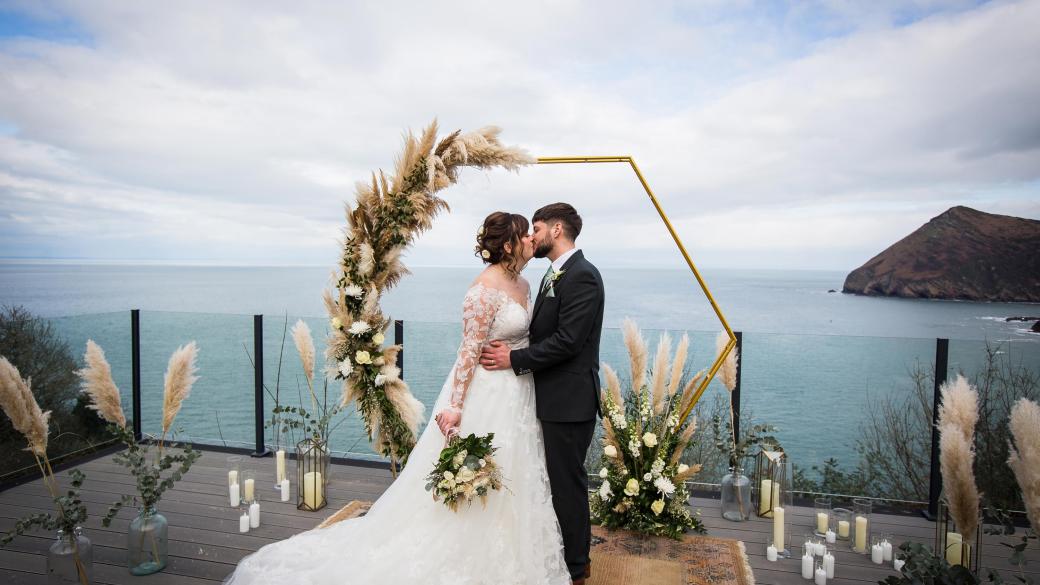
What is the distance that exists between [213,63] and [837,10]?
7.22 meters

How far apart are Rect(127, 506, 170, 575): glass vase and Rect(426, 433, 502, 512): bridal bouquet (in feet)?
5.76

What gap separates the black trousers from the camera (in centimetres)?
265

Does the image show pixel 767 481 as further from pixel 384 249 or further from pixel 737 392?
pixel 384 249

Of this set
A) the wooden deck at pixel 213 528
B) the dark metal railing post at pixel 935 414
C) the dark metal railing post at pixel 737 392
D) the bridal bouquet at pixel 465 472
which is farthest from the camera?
the dark metal railing post at pixel 737 392

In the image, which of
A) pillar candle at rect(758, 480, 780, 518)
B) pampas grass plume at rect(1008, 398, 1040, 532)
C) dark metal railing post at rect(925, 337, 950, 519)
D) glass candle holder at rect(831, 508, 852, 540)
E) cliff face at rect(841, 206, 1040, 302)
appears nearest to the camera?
pampas grass plume at rect(1008, 398, 1040, 532)

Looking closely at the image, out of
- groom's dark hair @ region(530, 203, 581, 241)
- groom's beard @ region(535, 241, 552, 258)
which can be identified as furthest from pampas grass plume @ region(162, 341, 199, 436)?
groom's dark hair @ region(530, 203, 581, 241)

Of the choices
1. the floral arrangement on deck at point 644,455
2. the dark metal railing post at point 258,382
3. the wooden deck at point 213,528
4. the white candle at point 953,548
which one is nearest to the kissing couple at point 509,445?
the wooden deck at point 213,528

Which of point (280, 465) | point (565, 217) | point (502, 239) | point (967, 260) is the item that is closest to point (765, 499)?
point (565, 217)

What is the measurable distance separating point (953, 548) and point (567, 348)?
250cm

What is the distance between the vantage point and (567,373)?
2.64 meters

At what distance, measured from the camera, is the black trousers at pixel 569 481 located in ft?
8.70

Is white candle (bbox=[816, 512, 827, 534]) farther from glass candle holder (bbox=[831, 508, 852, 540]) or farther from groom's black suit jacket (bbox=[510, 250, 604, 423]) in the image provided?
groom's black suit jacket (bbox=[510, 250, 604, 423])

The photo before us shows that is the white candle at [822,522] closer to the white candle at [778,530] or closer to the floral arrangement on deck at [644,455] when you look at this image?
the white candle at [778,530]

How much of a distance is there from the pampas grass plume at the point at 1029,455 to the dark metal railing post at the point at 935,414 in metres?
2.58
